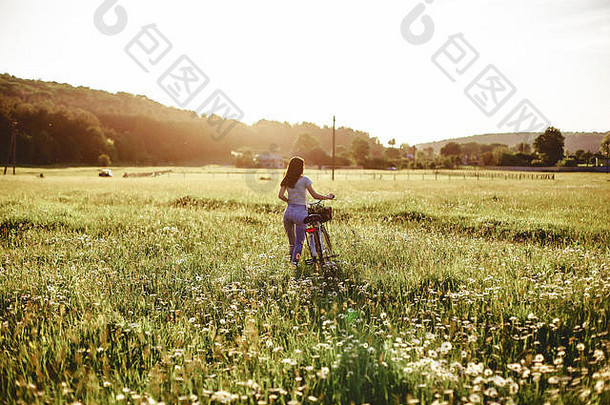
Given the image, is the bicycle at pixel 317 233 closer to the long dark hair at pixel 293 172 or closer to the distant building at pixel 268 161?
the long dark hair at pixel 293 172

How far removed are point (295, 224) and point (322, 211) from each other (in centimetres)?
72

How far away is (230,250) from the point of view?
10172mm

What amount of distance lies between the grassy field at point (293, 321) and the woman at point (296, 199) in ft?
2.03

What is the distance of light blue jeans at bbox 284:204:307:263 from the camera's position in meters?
8.63

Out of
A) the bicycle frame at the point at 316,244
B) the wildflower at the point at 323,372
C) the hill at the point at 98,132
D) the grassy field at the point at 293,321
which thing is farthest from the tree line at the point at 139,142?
the wildflower at the point at 323,372

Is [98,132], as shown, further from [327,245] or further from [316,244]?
[316,244]

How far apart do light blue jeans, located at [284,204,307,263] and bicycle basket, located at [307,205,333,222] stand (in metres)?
0.14

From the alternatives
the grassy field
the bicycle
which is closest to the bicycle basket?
the bicycle

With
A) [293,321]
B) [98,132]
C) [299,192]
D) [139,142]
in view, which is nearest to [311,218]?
[299,192]

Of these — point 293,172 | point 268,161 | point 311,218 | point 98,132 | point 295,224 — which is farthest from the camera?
point 268,161

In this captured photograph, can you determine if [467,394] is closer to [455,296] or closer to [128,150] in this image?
[455,296]

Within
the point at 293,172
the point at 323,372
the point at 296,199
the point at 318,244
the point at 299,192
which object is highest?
the point at 293,172

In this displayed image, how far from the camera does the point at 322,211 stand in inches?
338

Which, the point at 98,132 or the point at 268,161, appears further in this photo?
the point at 268,161
